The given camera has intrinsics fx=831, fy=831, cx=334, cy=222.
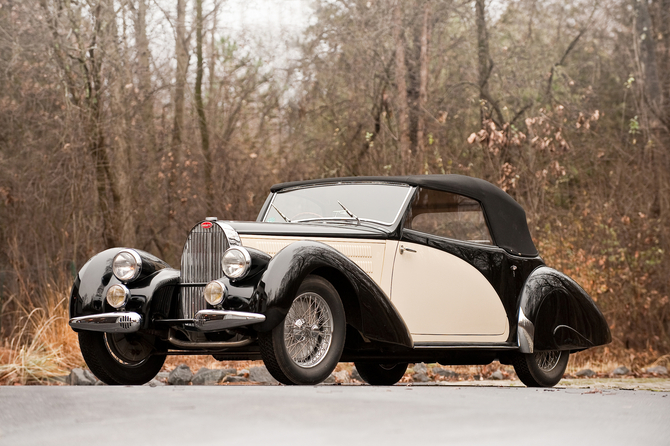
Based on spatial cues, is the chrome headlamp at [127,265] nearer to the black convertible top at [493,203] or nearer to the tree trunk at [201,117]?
Result: the black convertible top at [493,203]

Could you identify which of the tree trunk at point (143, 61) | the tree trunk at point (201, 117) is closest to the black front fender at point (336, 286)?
the tree trunk at point (201, 117)

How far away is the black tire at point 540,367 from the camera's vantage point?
7.33 m

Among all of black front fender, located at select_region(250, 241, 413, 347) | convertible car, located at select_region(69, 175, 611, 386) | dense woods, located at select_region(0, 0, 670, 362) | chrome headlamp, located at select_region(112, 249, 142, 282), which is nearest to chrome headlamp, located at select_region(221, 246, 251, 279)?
convertible car, located at select_region(69, 175, 611, 386)

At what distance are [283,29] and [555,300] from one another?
12.2 m

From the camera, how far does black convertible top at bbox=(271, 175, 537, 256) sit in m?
7.11

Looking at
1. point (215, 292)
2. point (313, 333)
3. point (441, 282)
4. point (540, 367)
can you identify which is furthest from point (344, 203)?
point (540, 367)

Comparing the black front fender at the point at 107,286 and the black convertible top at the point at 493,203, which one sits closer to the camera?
the black front fender at the point at 107,286

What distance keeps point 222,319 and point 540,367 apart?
11.6 ft

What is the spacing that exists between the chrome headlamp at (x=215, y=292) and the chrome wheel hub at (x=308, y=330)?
44 centimetres

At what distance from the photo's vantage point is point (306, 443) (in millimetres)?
3332

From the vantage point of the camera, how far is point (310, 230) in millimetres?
6090

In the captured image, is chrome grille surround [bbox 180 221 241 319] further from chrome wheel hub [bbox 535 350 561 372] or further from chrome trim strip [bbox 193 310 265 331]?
chrome wheel hub [bbox 535 350 561 372]

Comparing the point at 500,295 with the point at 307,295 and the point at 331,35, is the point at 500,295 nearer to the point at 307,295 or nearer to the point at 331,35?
the point at 307,295

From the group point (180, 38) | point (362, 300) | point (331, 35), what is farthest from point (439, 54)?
point (362, 300)
